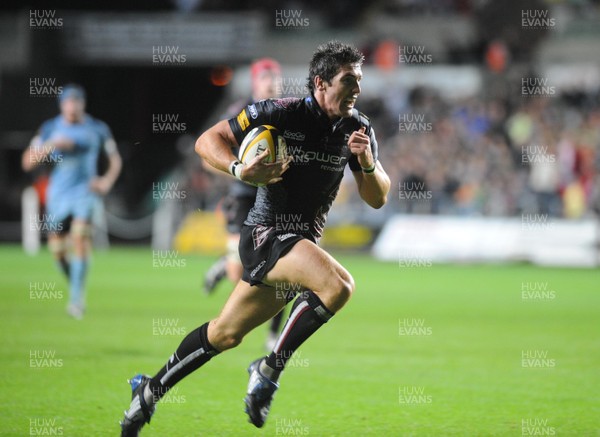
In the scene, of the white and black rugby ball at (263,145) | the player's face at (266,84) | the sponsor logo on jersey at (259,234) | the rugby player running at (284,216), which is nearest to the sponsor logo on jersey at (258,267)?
the rugby player running at (284,216)

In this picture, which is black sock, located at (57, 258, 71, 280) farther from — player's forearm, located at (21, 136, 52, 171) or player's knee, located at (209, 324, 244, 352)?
player's knee, located at (209, 324, 244, 352)

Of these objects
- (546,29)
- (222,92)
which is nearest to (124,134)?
(222,92)

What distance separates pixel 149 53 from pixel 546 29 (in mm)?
11688

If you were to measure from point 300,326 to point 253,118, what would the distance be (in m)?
1.28

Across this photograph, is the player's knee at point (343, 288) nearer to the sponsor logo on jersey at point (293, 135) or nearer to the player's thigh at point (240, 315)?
the player's thigh at point (240, 315)

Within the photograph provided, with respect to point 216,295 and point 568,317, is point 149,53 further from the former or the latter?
point 568,317

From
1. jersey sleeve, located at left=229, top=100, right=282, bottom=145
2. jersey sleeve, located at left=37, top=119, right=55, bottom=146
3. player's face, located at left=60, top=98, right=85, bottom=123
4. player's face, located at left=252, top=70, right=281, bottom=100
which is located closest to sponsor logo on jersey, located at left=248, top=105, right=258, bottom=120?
jersey sleeve, located at left=229, top=100, right=282, bottom=145

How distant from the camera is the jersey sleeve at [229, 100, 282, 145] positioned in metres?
6.16

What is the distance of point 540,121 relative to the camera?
25938 mm

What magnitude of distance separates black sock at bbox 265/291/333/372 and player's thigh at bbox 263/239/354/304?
0.42 feet

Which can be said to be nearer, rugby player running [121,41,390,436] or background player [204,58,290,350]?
rugby player running [121,41,390,436]

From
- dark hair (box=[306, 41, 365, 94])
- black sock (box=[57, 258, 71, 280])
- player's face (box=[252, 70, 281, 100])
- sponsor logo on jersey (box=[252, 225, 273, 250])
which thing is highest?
dark hair (box=[306, 41, 365, 94])

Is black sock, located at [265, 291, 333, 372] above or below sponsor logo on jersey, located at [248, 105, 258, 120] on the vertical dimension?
below

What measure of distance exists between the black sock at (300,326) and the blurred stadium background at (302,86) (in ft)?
59.2
